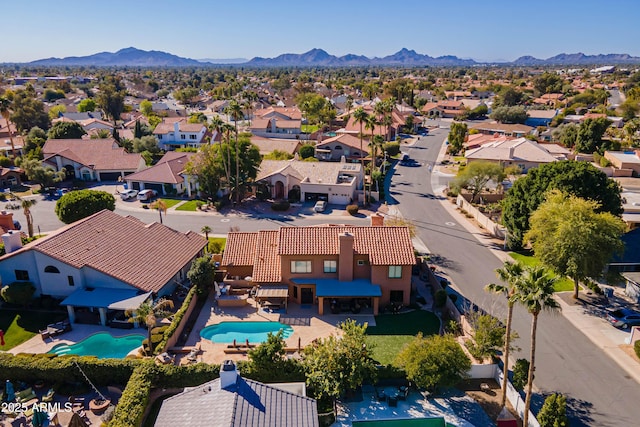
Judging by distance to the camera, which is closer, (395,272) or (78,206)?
(395,272)

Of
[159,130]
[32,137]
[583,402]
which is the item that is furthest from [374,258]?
[32,137]

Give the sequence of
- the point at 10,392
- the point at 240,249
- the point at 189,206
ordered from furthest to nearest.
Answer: the point at 189,206 → the point at 240,249 → the point at 10,392

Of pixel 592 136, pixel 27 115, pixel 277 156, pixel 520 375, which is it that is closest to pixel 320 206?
pixel 277 156

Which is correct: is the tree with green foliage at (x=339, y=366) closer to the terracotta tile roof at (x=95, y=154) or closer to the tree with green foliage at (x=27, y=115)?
the terracotta tile roof at (x=95, y=154)

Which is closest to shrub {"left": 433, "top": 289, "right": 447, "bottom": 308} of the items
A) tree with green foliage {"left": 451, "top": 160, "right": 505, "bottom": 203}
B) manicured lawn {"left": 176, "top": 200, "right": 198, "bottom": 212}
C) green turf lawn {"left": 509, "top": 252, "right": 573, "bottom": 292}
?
green turf lawn {"left": 509, "top": 252, "right": 573, "bottom": 292}

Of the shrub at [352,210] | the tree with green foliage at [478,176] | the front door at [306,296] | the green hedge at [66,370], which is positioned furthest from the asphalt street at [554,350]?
the green hedge at [66,370]

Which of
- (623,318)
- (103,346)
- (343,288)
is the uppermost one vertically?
(343,288)

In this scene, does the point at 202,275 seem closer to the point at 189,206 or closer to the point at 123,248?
the point at 123,248
